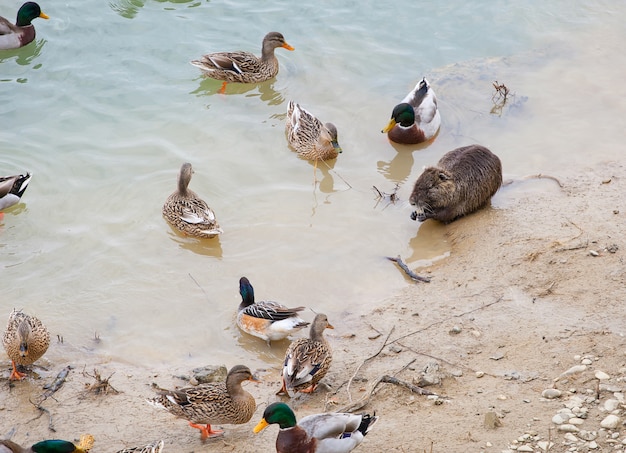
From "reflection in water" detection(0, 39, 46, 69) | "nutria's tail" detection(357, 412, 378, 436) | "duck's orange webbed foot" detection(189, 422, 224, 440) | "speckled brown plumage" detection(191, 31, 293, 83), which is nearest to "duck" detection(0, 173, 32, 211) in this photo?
"speckled brown plumage" detection(191, 31, 293, 83)

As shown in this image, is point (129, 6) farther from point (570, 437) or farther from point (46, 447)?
point (570, 437)

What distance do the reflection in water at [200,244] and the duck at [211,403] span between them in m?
2.90

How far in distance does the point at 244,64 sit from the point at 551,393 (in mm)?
8624

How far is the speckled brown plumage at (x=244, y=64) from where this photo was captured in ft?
42.7

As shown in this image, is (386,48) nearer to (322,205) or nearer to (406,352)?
(322,205)

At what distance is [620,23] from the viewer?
1445 cm

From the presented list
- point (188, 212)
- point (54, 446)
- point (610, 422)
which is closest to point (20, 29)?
point (188, 212)

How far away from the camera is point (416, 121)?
11.6 metres

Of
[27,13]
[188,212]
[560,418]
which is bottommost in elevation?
Result: [188,212]

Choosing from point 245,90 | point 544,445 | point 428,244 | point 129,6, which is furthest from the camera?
point 129,6

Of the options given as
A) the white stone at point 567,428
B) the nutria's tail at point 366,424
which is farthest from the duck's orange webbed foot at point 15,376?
the white stone at point 567,428

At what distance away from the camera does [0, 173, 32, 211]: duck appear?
10.1 meters

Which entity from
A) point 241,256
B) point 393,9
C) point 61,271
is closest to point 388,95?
point 393,9

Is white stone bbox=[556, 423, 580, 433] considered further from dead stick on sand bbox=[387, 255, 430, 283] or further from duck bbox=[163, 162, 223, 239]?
duck bbox=[163, 162, 223, 239]
